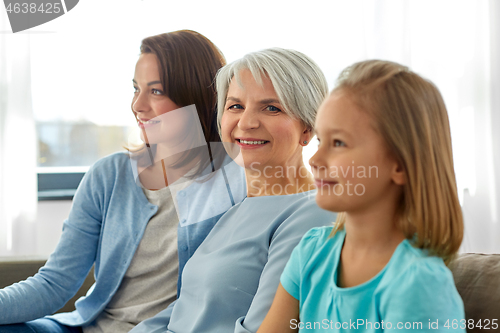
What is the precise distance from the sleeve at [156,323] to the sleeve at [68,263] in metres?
0.28

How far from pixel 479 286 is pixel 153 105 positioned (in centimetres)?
88

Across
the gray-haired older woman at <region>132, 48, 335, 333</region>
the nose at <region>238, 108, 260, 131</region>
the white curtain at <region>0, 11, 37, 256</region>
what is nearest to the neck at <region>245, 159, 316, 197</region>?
the gray-haired older woman at <region>132, 48, 335, 333</region>

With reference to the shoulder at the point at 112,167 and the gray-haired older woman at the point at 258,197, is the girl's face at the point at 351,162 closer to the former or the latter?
the gray-haired older woman at the point at 258,197

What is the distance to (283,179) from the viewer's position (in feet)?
3.39

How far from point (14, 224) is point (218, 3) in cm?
149

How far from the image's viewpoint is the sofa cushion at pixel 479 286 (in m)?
0.74

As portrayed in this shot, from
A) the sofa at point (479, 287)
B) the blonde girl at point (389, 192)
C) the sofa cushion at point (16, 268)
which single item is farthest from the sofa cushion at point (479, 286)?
the sofa cushion at point (16, 268)

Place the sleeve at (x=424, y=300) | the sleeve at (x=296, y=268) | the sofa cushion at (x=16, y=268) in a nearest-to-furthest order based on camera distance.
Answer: the sleeve at (x=424, y=300) → the sleeve at (x=296, y=268) → the sofa cushion at (x=16, y=268)

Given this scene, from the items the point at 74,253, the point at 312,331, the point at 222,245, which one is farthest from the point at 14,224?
the point at 312,331

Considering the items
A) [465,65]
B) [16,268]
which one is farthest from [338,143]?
[465,65]

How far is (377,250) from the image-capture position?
63cm

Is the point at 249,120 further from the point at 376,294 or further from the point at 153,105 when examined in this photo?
the point at 376,294

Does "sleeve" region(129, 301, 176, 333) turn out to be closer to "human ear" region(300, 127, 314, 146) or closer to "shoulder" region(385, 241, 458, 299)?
"human ear" region(300, 127, 314, 146)

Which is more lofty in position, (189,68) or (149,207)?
(189,68)
